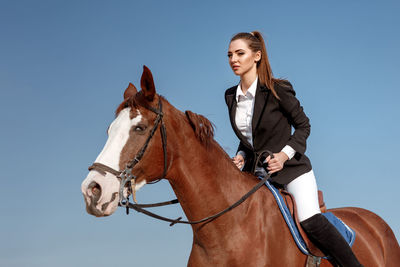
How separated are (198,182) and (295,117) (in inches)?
56.8

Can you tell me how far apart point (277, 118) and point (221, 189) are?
1137mm

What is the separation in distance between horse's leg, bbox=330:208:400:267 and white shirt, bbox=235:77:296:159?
2089 mm

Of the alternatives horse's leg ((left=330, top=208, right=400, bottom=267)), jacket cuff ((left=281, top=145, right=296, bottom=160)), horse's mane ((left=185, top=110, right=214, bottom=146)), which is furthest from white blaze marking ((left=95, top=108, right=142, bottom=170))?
horse's leg ((left=330, top=208, right=400, bottom=267))

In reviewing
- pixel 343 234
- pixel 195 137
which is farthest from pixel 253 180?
pixel 343 234

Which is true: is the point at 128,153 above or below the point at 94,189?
above

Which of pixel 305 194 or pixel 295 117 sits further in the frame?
pixel 295 117

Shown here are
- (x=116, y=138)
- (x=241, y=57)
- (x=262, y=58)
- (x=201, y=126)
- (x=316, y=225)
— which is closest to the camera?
(x=116, y=138)

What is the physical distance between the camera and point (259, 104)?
533cm

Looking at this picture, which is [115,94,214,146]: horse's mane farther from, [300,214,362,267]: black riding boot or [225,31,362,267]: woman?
[300,214,362,267]: black riding boot

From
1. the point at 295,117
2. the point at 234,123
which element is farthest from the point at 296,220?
the point at 234,123

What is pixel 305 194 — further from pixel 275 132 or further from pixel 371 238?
pixel 371 238

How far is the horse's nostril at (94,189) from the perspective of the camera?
13.5 feet

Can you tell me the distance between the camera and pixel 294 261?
4941 millimetres

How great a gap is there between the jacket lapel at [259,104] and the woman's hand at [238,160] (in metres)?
0.45
